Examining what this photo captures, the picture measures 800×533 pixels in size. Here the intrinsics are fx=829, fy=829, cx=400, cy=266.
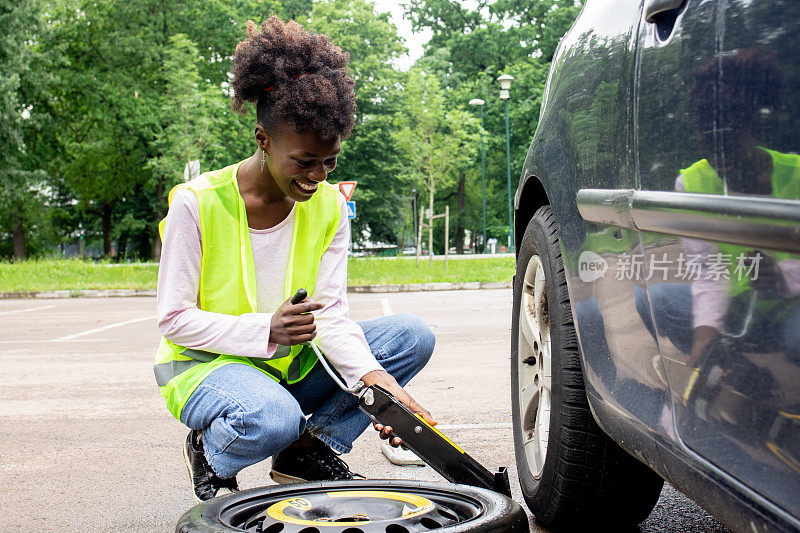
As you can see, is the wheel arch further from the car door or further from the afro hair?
the car door

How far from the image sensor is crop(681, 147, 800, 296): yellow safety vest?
107 centimetres

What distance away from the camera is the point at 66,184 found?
36.7 m

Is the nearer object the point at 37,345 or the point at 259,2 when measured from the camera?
the point at 37,345

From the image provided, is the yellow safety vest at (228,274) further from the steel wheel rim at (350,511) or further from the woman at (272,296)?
the steel wheel rim at (350,511)

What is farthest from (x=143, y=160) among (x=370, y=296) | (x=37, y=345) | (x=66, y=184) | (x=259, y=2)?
(x=37, y=345)

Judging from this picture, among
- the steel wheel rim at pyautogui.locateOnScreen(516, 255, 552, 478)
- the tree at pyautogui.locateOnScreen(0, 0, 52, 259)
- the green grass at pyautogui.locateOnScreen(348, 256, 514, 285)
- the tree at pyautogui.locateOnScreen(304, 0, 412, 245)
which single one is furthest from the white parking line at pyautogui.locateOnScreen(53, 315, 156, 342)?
the tree at pyautogui.locateOnScreen(304, 0, 412, 245)

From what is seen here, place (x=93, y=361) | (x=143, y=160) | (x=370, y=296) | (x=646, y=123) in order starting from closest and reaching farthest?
1. (x=646, y=123)
2. (x=93, y=361)
3. (x=370, y=296)
4. (x=143, y=160)

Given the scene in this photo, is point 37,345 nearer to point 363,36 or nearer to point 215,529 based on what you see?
point 215,529

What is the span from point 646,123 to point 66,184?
38408 mm

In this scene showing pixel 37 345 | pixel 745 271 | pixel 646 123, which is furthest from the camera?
pixel 37 345

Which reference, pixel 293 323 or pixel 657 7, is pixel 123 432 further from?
pixel 657 7

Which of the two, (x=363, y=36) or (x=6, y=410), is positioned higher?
(x=363, y=36)

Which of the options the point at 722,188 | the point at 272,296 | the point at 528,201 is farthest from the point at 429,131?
the point at 722,188

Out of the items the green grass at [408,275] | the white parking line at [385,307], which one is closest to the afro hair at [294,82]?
the white parking line at [385,307]
